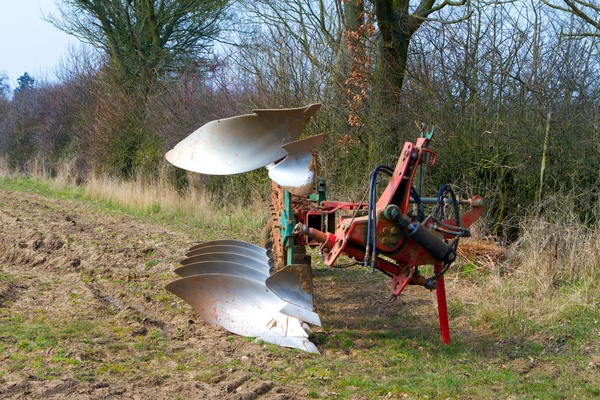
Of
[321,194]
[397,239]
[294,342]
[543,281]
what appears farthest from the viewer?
[321,194]

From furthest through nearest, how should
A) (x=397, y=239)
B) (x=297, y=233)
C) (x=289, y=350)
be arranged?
1. (x=297, y=233)
2. (x=289, y=350)
3. (x=397, y=239)

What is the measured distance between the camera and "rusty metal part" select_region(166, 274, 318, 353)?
16.0 feet

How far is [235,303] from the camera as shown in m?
5.05

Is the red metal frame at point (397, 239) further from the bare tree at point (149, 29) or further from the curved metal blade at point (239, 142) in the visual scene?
the bare tree at point (149, 29)

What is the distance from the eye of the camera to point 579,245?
6.13 m

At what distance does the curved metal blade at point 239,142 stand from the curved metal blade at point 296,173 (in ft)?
0.74

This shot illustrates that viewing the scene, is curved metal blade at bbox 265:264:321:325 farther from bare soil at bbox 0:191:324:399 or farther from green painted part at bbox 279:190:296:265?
green painted part at bbox 279:190:296:265

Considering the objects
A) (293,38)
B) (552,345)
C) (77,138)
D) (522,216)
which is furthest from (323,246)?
(77,138)

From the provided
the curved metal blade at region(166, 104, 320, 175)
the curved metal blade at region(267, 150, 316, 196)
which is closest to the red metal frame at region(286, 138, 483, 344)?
the curved metal blade at region(267, 150, 316, 196)

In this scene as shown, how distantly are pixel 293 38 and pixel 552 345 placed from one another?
27.2 ft

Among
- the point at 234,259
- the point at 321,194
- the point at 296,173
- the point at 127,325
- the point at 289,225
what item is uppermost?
the point at 296,173

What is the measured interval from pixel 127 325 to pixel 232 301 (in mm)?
812

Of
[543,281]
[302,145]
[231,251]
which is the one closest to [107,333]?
[302,145]

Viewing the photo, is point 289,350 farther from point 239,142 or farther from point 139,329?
point 239,142
